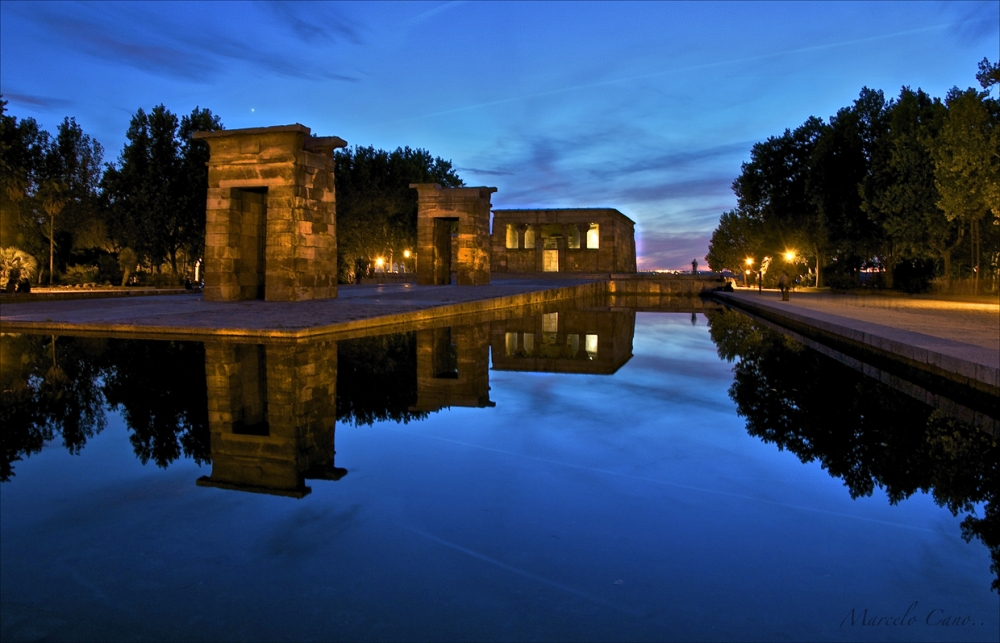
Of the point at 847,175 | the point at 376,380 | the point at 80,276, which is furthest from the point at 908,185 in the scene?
the point at 80,276

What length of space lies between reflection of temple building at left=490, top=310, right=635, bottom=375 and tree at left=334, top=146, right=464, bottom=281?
70.2ft

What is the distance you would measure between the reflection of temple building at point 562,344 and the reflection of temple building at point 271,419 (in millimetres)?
2741

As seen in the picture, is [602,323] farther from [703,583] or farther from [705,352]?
[703,583]

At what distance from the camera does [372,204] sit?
123 ft

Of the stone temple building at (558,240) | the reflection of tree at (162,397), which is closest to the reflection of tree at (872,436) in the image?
the reflection of tree at (162,397)

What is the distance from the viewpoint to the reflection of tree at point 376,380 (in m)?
5.92

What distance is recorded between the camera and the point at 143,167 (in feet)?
90.0

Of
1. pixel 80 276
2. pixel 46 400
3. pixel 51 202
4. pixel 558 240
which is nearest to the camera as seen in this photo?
pixel 46 400

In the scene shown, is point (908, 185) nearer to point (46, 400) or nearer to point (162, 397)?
point (162, 397)

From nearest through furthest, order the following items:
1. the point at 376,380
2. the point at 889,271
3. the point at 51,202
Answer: the point at 376,380 → the point at 51,202 → the point at 889,271

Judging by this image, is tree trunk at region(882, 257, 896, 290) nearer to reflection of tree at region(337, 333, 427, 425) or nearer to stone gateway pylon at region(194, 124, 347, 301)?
stone gateway pylon at region(194, 124, 347, 301)

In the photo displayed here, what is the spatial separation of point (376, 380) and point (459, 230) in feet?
72.0

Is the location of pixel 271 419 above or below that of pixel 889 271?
below

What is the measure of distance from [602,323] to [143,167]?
20.4 metres
